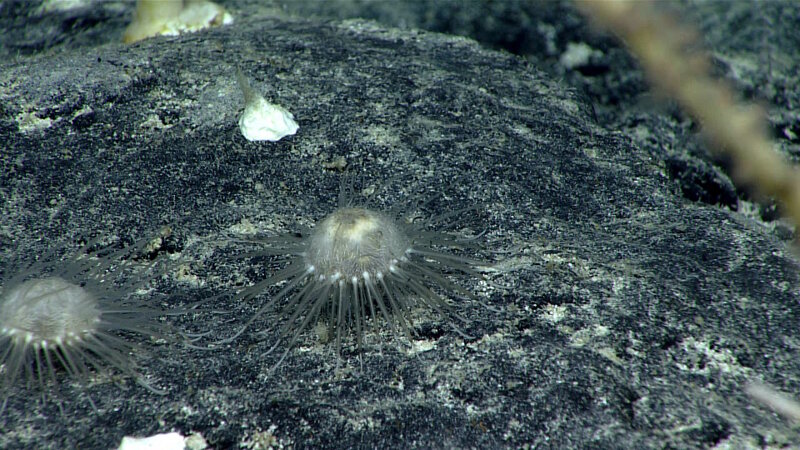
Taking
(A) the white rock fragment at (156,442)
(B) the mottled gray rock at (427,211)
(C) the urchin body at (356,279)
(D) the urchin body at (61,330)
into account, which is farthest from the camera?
(C) the urchin body at (356,279)

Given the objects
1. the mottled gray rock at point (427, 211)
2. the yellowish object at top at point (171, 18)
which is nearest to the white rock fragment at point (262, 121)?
the mottled gray rock at point (427, 211)

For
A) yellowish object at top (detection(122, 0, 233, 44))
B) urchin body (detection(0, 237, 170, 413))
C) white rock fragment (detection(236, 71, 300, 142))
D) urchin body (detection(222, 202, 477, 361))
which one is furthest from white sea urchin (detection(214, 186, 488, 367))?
yellowish object at top (detection(122, 0, 233, 44))

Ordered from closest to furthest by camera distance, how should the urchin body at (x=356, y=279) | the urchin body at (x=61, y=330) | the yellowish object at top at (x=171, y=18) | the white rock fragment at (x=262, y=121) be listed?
the urchin body at (x=61, y=330)
the urchin body at (x=356, y=279)
the white rock fragment at (x=262, y=121)
the yellowish object at top at (x=171, y=18)

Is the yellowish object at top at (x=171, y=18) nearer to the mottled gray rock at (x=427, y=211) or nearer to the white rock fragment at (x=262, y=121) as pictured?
the mottled gray rock at (x=427, y=211)

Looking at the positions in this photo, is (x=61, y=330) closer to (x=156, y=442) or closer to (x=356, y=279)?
(x=156, y=442)

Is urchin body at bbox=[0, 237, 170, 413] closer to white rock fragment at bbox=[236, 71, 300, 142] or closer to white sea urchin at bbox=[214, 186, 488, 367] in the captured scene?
white sea urchin at bbox=[214, 186, 488, 367]

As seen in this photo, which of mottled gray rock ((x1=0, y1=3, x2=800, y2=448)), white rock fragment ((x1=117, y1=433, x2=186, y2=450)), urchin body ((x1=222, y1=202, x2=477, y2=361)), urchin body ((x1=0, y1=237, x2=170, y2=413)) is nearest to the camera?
white rock fragment ((x1=117, y1=433, x2=186, y2=450))
